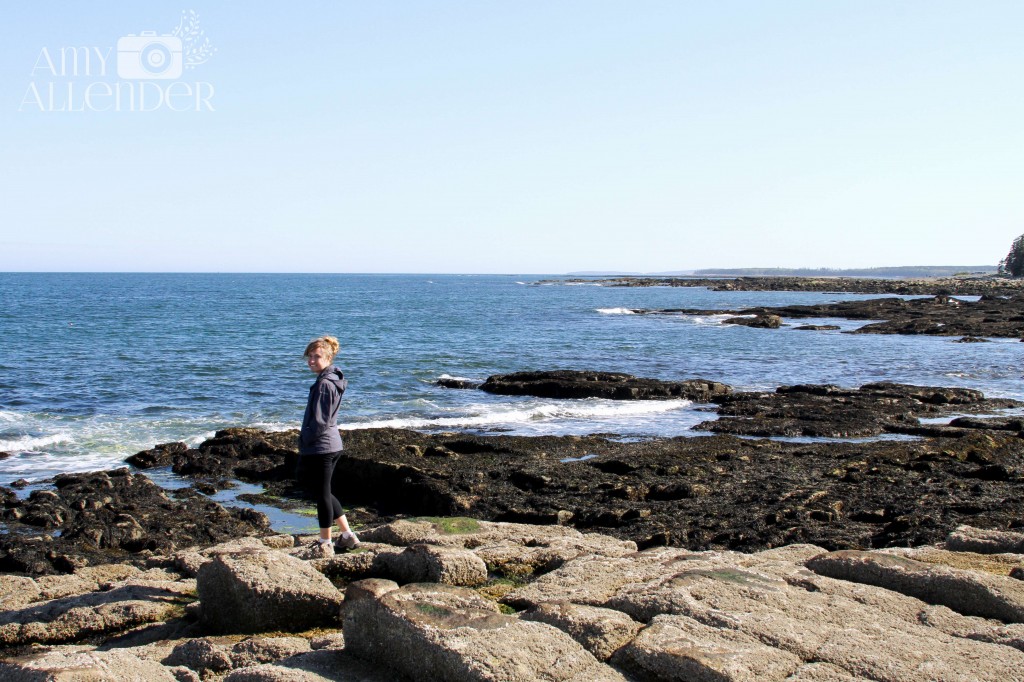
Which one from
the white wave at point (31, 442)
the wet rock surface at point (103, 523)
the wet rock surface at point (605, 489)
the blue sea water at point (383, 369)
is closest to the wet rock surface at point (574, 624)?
the wet rock surface at point (605, 489)

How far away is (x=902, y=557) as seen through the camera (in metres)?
7.88

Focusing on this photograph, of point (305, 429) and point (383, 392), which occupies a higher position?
point (305, 429)

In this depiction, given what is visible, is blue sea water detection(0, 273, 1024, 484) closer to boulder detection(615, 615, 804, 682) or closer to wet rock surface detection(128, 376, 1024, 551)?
wet rock surface detection(128, 376, 1024, 551)

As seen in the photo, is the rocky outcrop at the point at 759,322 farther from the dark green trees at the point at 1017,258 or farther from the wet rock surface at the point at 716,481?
the dark green trees at the point at 1017,258

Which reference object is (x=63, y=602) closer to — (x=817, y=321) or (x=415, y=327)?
(x=415, y=327)

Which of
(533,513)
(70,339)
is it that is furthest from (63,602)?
(70,339)

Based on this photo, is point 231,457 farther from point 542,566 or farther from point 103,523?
point 542,566

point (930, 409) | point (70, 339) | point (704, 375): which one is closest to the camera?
point (930, 409)

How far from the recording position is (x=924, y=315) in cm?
6097

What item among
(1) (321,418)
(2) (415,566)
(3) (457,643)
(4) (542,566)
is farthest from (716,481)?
(3) (457,643)

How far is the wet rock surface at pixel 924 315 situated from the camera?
167 feet

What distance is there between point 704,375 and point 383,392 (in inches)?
503

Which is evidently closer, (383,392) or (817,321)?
(383,392)

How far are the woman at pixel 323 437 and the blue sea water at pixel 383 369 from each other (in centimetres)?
1054
